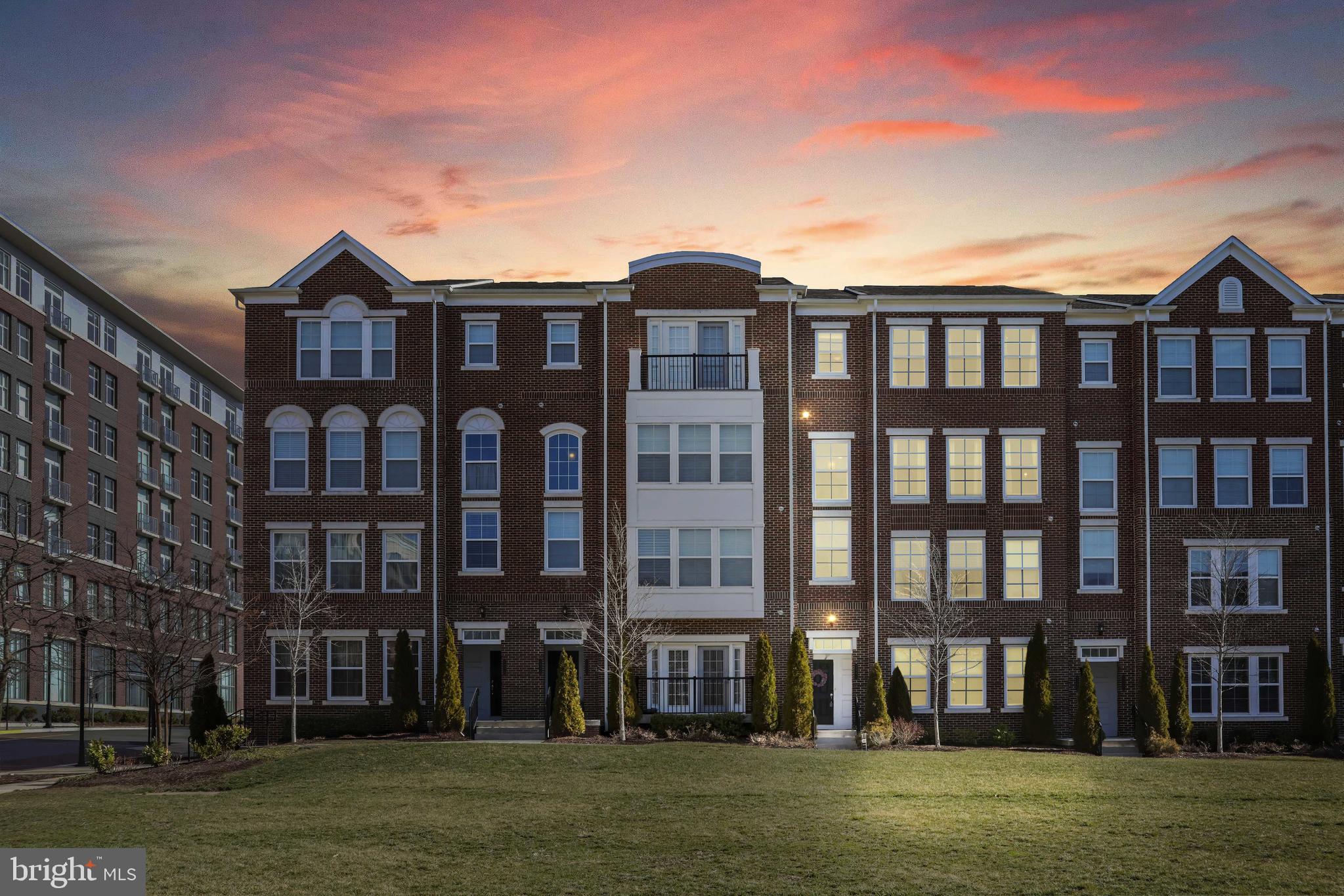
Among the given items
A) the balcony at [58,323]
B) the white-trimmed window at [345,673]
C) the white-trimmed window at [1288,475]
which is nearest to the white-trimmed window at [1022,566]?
the white-trimmed window at [1288,475]

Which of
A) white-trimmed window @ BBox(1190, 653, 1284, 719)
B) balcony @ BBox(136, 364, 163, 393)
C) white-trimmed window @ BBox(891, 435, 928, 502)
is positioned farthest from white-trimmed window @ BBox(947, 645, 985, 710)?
balcony @ BBox(136, 364, 163, 393)

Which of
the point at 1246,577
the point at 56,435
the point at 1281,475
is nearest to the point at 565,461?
the point at 1246,577

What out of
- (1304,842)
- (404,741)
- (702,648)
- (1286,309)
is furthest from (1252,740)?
(404,741)

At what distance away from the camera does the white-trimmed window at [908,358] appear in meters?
41.9

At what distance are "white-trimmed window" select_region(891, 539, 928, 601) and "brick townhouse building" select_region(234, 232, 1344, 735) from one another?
78mm

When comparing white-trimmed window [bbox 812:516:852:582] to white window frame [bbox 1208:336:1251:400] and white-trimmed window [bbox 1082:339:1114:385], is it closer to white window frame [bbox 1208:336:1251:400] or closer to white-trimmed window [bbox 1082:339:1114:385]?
white-trimmed window [bbox 1082:339:1114:385]

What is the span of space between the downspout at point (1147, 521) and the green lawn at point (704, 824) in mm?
8891

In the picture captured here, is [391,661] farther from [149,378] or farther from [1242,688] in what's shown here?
[149,378]

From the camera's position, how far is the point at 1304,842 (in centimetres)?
2305

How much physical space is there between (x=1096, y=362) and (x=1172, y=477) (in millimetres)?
3937

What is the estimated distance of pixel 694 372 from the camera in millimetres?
41469

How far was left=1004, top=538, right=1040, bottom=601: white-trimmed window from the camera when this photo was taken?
41406 millimetres

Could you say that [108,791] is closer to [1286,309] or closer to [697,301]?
[697,301]

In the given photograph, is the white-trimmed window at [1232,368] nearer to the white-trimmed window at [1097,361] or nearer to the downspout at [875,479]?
the white-trimmed window at [1097,361]
